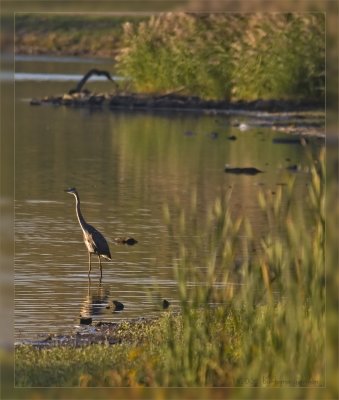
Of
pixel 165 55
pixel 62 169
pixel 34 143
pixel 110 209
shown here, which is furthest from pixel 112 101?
pixel 110 209

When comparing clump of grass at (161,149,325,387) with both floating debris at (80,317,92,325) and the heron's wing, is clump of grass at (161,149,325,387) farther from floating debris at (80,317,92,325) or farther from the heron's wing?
the heron's wing

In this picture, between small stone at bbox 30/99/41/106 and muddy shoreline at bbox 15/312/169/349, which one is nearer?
muddy shoreline at bbox 15/312/169/349

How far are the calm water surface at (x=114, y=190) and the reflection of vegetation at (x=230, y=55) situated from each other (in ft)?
8.03

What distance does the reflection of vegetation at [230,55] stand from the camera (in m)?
36.3

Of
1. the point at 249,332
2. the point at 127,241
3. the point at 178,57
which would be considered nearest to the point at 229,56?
the point at 178,57

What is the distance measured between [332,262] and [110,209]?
1353 cm

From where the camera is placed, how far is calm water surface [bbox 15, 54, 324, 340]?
40.1 ft

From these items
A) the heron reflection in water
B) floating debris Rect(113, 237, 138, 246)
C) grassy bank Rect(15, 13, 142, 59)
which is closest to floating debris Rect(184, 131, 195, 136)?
floating debris Rect(113, 237, 138, 246)

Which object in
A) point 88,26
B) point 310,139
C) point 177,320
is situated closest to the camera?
point 177,320

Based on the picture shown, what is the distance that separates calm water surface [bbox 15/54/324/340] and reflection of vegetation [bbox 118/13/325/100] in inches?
96.3

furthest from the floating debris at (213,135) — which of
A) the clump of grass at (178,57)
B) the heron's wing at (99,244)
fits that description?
the heron's wing at (99,244)

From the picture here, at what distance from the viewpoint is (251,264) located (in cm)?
709

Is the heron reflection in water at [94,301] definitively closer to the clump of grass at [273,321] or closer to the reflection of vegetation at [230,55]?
the clump of grass at [273,321]

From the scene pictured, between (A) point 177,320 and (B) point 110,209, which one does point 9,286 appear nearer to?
(A) point 177,320
